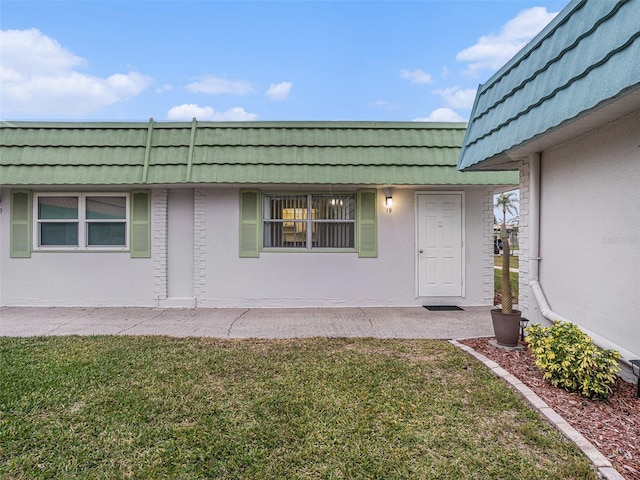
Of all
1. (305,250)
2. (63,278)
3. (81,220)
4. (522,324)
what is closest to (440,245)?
(305,250)

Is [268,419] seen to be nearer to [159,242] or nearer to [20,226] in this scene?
[159,242]

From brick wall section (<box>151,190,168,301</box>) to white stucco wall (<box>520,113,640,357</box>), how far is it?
682 centimetres

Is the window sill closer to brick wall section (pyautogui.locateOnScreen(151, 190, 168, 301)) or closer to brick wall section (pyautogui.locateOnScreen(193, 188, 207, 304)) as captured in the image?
brick wall section (pyautogui.locateOnScreen(193, 188, 207, 304))

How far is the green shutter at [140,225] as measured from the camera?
719 cm

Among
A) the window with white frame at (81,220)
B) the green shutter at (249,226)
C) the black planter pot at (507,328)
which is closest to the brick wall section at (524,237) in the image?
the black planter pot at (507,328)

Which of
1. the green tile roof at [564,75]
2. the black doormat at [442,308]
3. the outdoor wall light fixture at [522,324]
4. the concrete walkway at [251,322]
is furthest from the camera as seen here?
the black doormat at [442,308]

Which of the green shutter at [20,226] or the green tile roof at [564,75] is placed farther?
the green shutter at [20,226]

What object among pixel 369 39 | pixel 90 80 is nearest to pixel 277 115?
pixel 369 39

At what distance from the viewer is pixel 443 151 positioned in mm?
6973

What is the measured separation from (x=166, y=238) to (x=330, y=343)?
451 cm

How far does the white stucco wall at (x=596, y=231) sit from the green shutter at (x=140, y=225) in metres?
7.13

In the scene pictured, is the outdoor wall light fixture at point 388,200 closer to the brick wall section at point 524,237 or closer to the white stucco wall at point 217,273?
the white stucco wall at point 217,273

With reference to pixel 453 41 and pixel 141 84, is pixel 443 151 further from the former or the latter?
pixel 141 84

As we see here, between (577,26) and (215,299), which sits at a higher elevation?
(577,26)
